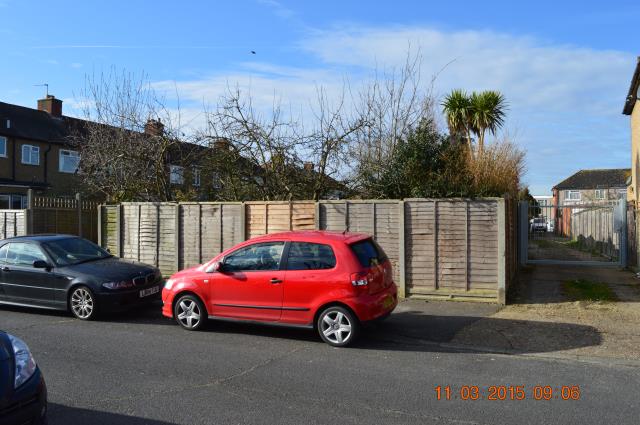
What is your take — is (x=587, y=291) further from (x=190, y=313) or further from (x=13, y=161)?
(x=13, y=161)

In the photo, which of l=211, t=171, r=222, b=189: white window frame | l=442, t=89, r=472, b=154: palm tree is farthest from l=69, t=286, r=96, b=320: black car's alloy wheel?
l=442, t=89, r=472, b=154: palm tree

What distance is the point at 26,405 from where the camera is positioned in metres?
3.76

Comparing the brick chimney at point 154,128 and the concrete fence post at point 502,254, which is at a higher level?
the brick chimney at point 154,128

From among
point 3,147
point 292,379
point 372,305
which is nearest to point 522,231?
point 372,305

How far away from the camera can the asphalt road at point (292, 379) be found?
188 inches

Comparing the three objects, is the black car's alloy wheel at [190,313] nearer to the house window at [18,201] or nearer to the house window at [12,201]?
the house window at [12,201]

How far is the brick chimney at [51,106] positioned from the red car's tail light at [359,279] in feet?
112

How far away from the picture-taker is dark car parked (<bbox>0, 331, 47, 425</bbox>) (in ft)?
11.9

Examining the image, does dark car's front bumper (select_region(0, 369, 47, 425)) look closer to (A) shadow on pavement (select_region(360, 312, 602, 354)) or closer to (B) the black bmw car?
(A) shadow on pavement (select_region(360, 312, 602, 354))

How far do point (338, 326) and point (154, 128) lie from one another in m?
11.9
